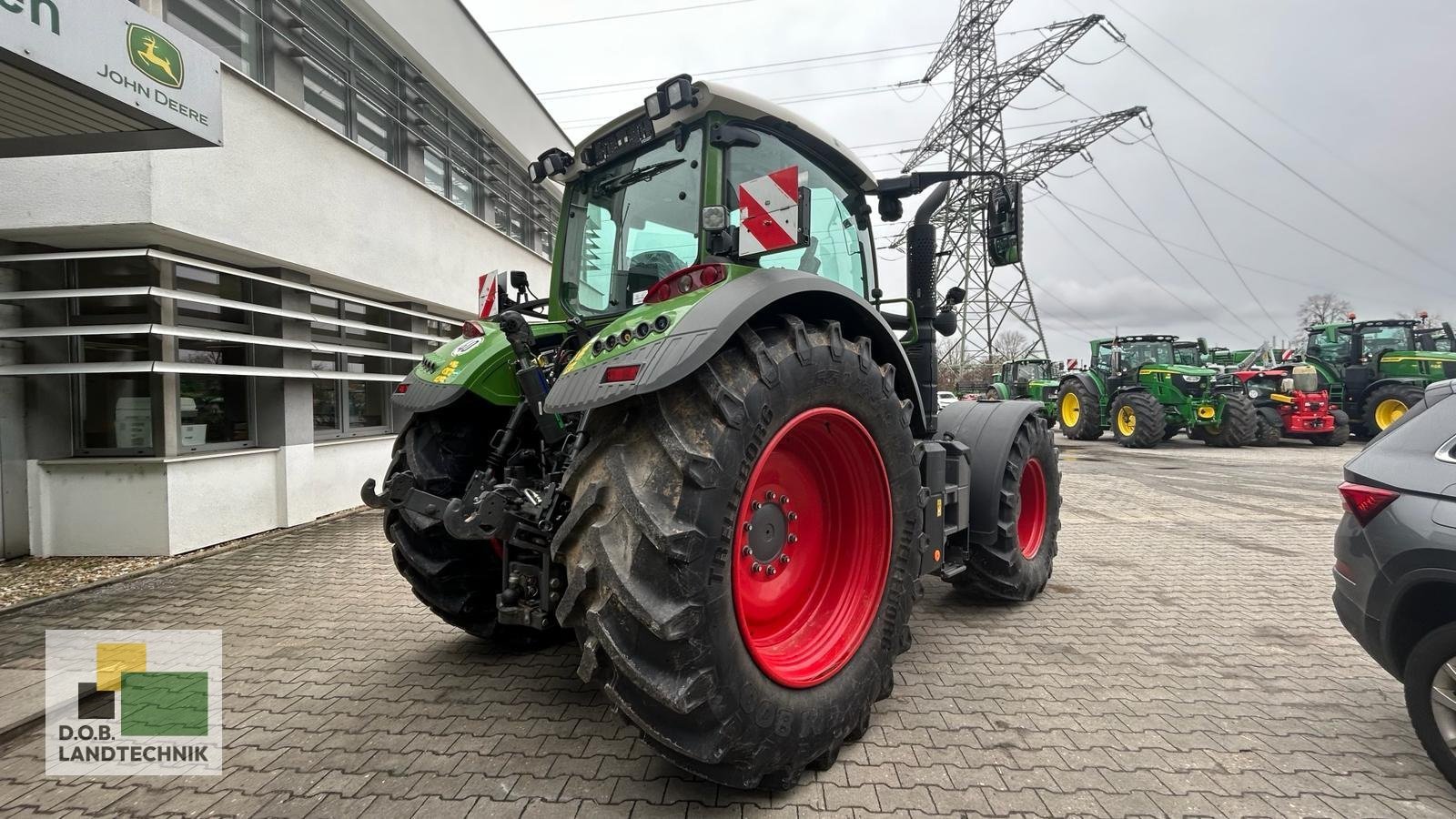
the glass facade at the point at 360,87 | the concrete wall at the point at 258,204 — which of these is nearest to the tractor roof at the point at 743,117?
the concrete wall at the point at 258,204

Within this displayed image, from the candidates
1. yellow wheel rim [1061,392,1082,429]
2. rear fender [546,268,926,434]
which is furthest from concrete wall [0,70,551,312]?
yellow wheel rim [1061,392,1082,429]

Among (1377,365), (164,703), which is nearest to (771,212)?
(164,703)

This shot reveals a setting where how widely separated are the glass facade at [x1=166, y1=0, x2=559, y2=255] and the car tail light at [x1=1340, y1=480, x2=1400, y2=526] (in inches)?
312

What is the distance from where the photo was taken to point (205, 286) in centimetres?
551

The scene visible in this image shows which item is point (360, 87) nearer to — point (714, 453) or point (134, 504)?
point (134, 504)

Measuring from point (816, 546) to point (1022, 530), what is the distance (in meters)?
2.38

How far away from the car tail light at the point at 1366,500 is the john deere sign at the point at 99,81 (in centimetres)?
549

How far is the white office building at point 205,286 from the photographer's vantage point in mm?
4465

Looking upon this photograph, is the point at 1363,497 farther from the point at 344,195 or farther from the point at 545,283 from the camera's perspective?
the point at 545,283

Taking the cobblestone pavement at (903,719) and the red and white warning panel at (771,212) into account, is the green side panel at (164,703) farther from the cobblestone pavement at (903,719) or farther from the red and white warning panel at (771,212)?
the red and white warning panel at (771,212)

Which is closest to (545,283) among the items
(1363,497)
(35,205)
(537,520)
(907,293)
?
(35,205)

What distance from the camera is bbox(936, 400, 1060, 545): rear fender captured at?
3.50 m

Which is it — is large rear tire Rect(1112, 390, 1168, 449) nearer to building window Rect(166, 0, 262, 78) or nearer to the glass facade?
the glass facade

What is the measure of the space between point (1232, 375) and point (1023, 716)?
16.6m
